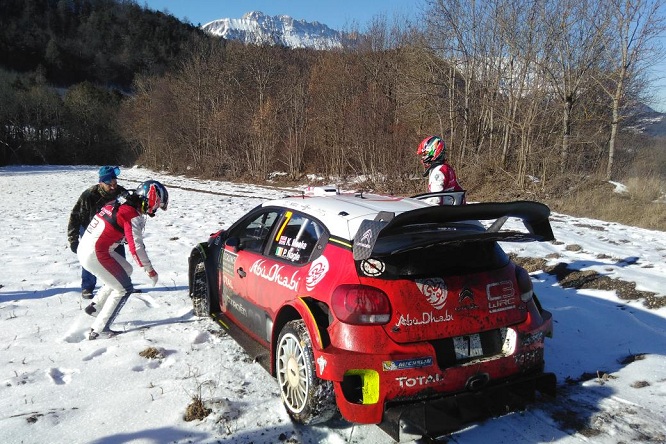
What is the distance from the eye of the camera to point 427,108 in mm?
23078

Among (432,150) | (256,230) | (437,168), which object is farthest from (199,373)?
(432,150)

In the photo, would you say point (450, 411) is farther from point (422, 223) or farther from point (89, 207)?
point (89, 207)

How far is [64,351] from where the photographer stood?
15.6 feet

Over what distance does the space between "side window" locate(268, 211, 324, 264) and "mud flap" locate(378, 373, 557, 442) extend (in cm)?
133

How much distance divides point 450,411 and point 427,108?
843 inches

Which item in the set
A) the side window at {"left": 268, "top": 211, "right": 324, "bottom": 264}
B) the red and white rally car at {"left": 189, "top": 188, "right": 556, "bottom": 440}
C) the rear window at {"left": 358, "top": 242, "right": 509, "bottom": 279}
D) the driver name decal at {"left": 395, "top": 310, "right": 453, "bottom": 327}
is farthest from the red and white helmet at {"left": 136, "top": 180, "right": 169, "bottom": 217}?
the driver name decal at {"left": 395, "top": 310, "right": 453, "bottom": 327}

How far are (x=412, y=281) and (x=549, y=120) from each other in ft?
62.9

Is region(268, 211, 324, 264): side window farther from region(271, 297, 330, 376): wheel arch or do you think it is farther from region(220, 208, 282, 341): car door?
region(271, 297, 330, 376): wheel arch

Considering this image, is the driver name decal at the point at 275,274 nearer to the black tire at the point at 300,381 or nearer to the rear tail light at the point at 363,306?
the black tire at the point at 300,381

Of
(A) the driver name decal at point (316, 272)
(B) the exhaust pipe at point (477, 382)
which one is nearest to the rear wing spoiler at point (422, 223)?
(A) the driver name decal at point (316, 272)

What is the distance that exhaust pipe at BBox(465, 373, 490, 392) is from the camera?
320 cm

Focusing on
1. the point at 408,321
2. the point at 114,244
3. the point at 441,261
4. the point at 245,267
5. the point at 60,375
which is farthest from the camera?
the point at 114,244

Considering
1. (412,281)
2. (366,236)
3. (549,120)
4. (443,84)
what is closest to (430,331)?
(412,281)

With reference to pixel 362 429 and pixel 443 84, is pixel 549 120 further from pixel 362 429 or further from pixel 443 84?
pixel 362 429
